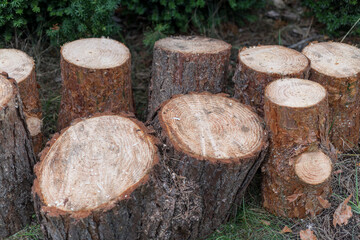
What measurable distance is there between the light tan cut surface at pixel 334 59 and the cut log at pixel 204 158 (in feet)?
2.81

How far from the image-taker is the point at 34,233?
2.66m

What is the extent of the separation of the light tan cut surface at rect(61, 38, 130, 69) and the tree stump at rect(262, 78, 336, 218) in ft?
4.17

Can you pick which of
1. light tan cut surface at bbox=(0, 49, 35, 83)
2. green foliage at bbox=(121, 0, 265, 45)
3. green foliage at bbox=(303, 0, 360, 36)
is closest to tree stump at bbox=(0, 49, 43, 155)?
light tan cut surface at bbox=(0, 49, 35, 83)

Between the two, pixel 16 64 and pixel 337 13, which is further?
pixel 337 13

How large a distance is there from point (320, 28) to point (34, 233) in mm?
4024

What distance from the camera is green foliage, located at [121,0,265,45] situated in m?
4.11

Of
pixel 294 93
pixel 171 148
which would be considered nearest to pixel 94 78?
pixel 171 148

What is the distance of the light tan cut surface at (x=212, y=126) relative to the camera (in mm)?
2381

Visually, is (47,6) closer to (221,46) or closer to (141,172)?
(221,46)

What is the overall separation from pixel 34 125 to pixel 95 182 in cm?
125

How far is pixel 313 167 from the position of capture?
99.1 inches

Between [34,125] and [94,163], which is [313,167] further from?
[34,125]

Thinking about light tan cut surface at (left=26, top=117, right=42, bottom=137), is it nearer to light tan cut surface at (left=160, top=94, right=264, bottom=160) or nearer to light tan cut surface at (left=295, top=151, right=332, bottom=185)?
light tan cut surface at (left=160, top=94, right=264, bottom=160)

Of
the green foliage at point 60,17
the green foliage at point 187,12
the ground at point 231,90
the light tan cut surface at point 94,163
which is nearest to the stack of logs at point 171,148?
the light tan cut surface at point 94,163
